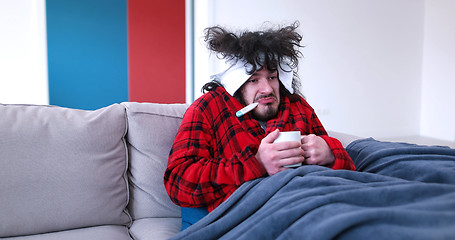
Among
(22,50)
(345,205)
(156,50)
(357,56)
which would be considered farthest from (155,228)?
(357,56)

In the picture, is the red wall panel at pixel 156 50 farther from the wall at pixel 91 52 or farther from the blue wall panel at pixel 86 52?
the blue wall panel at pixel 86 52

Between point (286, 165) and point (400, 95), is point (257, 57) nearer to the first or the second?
point (286, 165)

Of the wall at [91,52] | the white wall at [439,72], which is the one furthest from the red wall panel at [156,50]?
the white wall at [439,72]

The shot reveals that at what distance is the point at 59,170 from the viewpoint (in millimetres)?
1292

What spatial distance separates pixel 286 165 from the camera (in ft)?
3.62

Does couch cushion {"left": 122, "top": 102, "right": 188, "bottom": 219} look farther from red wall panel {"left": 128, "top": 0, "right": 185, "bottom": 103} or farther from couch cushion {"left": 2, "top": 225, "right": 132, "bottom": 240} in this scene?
red wall panel {"left": 128, "top": 0, "right": 185, "bottom": 103}

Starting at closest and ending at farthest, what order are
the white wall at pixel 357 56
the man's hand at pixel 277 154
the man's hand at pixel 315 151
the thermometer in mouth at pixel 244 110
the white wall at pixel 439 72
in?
1. the man's hand at pixel 277 154
2. the man's hand at pixel 315 151
3. the thermometer in mouth at pixel 244 110
4. the white wall at pixel 357 56
5. the white wall at pixel 439 72

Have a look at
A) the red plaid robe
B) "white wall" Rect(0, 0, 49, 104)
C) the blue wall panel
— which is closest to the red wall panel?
the blue wall panel

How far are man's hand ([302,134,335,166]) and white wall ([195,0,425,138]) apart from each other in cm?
323

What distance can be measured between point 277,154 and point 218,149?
0.32 meters

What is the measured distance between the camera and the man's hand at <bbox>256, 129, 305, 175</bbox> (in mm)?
1097

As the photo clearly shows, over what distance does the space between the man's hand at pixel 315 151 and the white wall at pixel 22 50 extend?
3.72m

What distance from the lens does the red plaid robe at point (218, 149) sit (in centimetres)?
116

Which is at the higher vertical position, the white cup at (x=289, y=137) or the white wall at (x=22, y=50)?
the white wall at (x=22, y=50)
